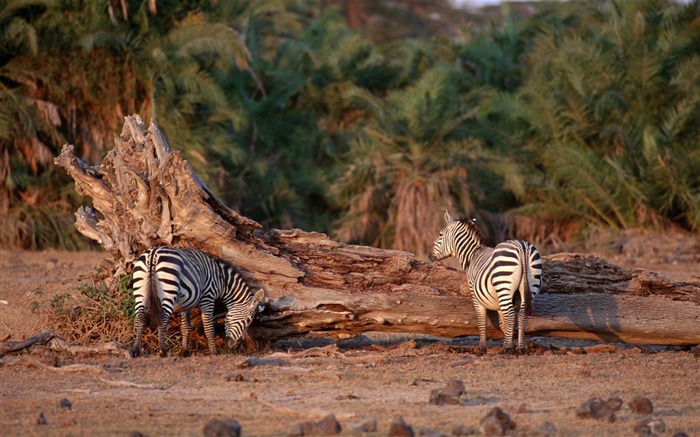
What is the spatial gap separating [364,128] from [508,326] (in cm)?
1202

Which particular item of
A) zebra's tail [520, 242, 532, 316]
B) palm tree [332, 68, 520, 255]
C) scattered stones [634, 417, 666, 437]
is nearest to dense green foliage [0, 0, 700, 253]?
palm tree [332, 68, 520, 255]

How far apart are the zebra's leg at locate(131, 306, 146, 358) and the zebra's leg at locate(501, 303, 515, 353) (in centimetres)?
342

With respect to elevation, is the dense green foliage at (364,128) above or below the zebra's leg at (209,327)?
above

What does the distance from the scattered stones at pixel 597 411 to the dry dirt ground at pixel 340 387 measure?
5 centimetres

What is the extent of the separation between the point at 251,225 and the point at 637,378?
3.98 metres

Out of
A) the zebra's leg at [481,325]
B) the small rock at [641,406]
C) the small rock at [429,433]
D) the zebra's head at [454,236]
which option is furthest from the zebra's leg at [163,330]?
the small rock at [641,406]

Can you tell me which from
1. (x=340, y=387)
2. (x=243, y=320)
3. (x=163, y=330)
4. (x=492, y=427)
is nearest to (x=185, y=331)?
(x=163, y=330)

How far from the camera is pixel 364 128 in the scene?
21188 millimetres

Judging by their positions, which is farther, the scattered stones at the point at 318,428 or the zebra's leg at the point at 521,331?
the zebra's leg at the point at 521,331

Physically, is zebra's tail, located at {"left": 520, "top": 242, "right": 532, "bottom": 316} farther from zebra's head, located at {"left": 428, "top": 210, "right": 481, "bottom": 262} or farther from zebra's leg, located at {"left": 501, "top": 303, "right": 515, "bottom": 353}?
zebra's head, located at {"left": 428, "top": 210, "right": 481, "bottom": 262}

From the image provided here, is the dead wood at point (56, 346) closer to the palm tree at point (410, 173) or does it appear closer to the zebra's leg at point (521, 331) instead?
the zebra's leg at point (521, 331)

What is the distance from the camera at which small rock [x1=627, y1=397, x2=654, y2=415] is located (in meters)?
6.93

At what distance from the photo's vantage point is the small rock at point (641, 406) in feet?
22.7

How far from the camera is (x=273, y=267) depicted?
32.3 ft
